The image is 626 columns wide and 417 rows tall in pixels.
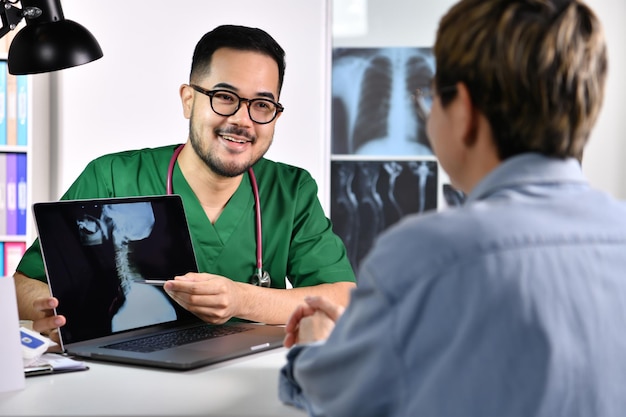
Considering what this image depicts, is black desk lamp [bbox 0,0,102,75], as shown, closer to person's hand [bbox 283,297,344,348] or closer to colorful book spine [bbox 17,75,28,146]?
person's hand [bbox 283,297,344,348]

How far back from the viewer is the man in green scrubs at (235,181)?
6.10ft

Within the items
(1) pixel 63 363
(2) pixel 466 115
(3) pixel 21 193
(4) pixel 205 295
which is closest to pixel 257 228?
(4) pixel 205 295

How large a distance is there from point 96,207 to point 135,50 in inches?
79.4

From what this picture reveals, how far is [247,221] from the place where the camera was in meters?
1.89

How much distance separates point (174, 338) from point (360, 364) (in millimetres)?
689

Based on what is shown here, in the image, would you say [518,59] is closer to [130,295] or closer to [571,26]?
[571,26]

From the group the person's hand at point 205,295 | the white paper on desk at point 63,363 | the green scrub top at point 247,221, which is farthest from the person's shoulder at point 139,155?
the white paper on desk at point 63,363

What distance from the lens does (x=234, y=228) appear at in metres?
1.87

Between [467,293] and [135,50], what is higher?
[135,50]

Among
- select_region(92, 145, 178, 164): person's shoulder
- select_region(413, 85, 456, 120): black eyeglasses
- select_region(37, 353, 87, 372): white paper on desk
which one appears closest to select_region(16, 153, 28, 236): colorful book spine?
select_region(92, 145, 178, 164): person's shoulder

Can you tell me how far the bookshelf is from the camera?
3076 mm

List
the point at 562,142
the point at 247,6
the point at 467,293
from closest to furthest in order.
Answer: the point at 467,293
the point at 562,142
the point at 247,6

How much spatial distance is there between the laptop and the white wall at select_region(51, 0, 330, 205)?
5.87ft

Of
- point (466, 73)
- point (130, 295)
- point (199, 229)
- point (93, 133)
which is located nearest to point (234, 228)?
point (199, 229)
